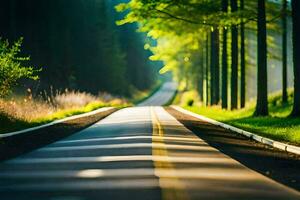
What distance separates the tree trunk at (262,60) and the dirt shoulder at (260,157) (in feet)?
27.2

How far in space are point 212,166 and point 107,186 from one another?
3.54m

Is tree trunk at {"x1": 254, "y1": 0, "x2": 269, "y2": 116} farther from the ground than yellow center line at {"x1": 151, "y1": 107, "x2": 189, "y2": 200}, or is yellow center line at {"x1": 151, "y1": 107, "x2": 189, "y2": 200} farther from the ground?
tree trunk at {"x1": 254, "y1": 0, "x2": 269, "y2": 116}

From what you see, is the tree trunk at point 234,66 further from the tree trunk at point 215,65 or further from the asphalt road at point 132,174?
the asphalt road at point 132,174

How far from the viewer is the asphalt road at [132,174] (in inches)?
390

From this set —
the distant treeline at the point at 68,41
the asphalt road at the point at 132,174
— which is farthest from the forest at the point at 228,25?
the distant treeline at the point at 68,41

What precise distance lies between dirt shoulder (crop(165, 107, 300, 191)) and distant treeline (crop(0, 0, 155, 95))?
1378 inches

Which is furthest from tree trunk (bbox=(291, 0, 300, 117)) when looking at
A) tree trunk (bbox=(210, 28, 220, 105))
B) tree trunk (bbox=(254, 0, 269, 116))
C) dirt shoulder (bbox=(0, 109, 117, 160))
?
tree trunk (bbox=(210, 28, 220, 105))

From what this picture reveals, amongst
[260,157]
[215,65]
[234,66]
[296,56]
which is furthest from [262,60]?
[215,65]

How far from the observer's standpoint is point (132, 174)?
12.0 meters

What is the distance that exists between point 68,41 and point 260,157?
2358 inches

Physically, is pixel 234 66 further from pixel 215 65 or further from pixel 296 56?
pixel 296 56

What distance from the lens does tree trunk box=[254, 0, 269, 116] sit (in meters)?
31.2

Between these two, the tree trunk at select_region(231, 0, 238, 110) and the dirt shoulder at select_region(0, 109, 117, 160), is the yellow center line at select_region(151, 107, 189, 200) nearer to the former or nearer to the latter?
the dirt shoulder at select_region(0, 109, 117, 160)

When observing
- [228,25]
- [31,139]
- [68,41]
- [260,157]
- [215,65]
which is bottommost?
[260,157]
